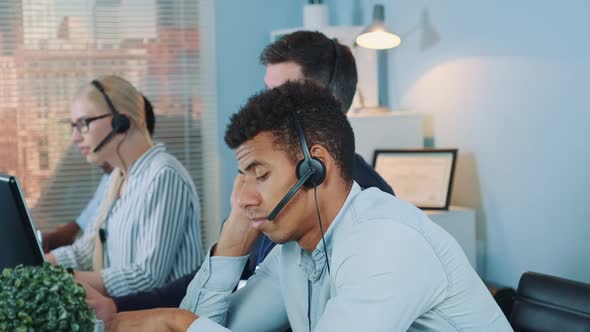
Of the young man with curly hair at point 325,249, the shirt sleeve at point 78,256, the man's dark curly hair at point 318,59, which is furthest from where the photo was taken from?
the shirt sleeve at point 78,256

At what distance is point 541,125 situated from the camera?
2662 millimetres

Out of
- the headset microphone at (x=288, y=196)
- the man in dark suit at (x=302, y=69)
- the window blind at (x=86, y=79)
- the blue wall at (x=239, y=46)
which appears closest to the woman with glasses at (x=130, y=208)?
the man in dark suit at (x=302, y=69)

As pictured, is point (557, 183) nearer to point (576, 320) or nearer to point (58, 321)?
point (576, 320)

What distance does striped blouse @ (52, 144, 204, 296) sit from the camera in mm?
2217

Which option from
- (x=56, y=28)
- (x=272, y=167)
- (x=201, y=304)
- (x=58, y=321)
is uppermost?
(x=56, y=28)

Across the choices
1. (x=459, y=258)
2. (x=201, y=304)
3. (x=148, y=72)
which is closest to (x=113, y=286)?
(x=201, y=304)

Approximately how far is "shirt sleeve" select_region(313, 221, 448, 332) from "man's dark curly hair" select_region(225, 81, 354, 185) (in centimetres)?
17

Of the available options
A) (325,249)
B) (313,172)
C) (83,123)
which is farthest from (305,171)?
(83,123)

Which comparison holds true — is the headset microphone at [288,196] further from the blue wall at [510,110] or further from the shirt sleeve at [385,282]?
the blue wall at [510,110]

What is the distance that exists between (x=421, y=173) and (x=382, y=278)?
6.42ft

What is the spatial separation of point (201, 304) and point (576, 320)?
0.68m

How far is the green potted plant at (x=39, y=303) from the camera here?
103 cm

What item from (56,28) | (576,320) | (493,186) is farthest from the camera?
(56,28)

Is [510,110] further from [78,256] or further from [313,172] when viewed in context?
[313,172]
